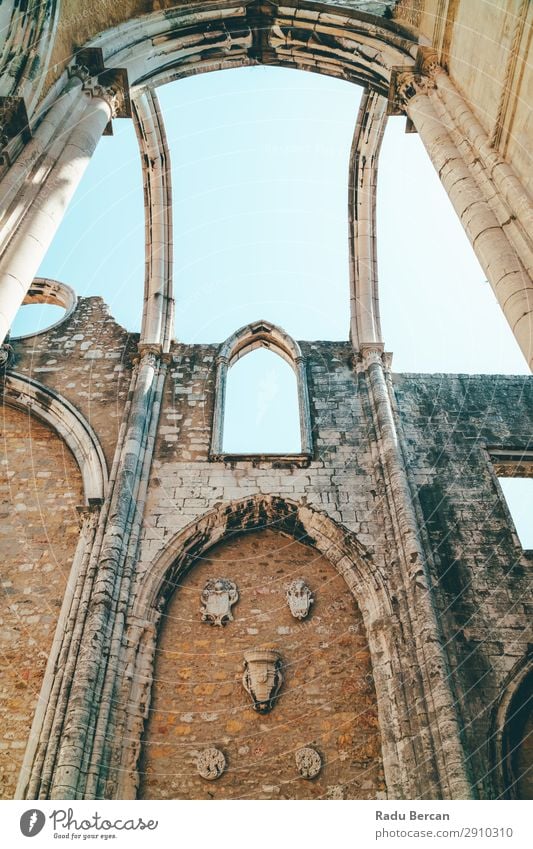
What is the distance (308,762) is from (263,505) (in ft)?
9.37

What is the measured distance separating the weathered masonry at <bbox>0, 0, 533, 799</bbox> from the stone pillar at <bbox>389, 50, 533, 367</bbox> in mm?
25

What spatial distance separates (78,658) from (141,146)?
800cm

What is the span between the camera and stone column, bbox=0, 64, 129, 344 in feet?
13.5

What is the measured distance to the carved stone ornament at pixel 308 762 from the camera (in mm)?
5449

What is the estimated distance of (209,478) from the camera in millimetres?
7488

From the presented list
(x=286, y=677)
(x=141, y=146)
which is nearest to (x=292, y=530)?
(x=286, y=677)

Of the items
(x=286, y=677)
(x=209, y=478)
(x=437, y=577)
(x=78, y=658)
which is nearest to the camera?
(x=78, y=658)

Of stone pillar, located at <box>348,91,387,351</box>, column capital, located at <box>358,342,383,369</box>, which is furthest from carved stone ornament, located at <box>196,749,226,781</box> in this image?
stone pillar, located at <box>348,91,387,351</box>

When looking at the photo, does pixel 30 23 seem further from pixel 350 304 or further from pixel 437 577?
pixel 437 577

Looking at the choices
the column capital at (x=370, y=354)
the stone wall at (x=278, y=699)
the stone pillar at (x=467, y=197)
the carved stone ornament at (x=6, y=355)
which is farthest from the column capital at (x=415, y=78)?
the carved stone ornament at (x=6, y=355)

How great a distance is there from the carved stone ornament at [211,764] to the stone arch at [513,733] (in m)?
2.51

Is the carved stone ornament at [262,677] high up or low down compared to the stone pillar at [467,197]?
down

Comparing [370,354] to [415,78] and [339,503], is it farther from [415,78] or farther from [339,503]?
[415,78]

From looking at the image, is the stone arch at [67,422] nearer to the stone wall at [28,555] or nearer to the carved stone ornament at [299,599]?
the stone wall at [28,555]
